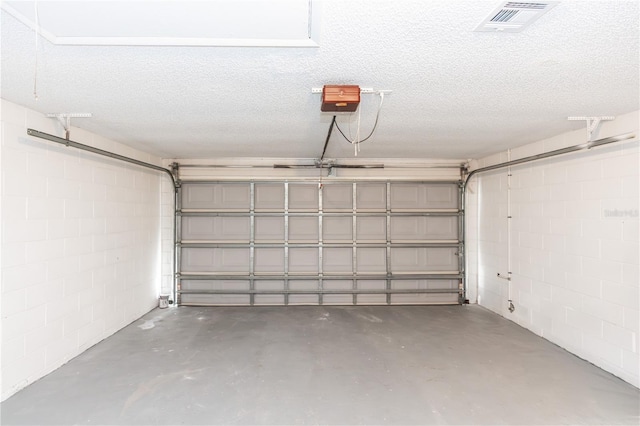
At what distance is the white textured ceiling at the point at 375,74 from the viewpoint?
1424mm

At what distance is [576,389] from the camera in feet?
8.43

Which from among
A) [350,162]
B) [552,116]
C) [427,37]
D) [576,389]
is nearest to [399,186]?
[350,162]

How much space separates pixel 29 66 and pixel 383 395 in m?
3.20

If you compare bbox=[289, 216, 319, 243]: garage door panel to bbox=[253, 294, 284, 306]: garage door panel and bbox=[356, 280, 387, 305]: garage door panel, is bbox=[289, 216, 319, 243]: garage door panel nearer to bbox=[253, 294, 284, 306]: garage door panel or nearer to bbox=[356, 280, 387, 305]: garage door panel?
bbox=[253, 294, 284, 306]: garage door panel

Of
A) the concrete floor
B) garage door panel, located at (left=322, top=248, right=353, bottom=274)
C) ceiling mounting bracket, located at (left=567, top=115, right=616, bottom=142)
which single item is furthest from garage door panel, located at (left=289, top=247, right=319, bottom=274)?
ceiling mounting bracket, located at (left=567, top=115, right=616, bottom=142)

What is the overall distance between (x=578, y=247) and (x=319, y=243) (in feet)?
10.6

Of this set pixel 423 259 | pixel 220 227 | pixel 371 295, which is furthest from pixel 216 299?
pixel 423 259

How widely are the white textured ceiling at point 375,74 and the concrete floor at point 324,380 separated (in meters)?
2.26

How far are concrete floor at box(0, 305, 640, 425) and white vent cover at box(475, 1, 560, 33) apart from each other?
2.36m

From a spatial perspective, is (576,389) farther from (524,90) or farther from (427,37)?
(427,37)

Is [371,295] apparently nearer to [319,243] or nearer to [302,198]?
[319,243]

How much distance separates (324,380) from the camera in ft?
8.80

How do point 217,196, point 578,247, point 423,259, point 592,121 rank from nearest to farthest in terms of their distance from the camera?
1. point 592,121
2. point 578,247
3. point 217,196
4. point 423,259

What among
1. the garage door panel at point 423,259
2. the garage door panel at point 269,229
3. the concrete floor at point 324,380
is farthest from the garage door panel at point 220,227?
the garage door panel at point 423,259
